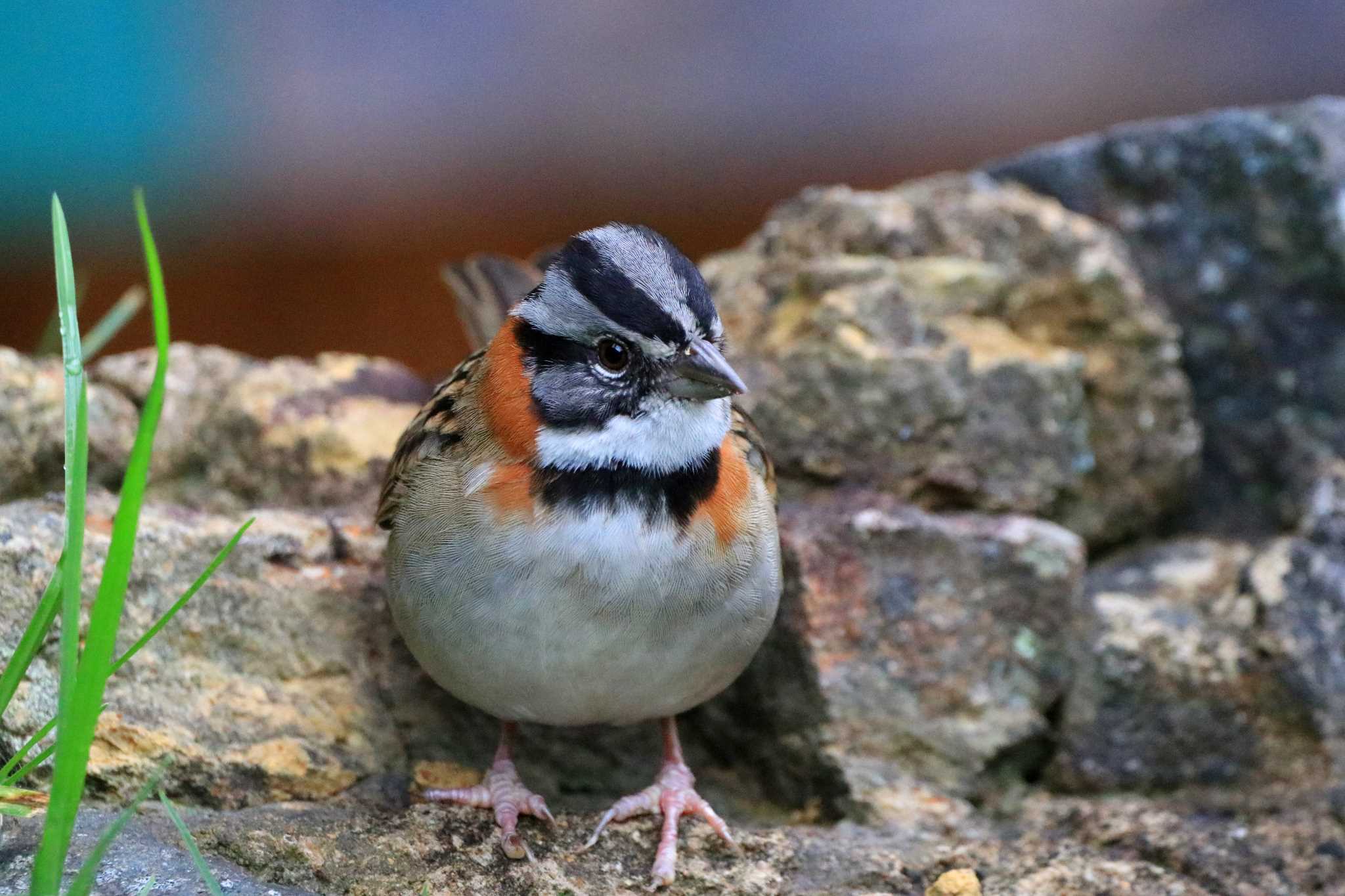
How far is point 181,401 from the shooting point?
4457 millimetres

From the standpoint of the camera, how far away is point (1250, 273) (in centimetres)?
456

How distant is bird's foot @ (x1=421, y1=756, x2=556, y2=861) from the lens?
3154 millimetres

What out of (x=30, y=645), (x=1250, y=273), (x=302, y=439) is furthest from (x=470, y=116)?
(x=30, y=645)

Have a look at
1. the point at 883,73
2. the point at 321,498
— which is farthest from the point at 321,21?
the point at 321,498

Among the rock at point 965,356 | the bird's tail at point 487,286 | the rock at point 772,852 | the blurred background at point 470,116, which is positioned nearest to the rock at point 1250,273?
the rock at point 965,356

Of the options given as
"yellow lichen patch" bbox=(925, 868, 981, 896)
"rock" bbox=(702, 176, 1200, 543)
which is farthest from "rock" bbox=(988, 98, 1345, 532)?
"yellow lichen patch" bbox=(925, 868, 981, 896)

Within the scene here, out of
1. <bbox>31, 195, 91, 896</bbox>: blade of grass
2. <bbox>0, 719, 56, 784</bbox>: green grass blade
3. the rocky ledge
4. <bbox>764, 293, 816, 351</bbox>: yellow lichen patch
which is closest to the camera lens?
<bbox>31, 195, 91, 896</bbox>: blade of grass

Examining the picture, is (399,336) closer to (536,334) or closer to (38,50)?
(38,50)

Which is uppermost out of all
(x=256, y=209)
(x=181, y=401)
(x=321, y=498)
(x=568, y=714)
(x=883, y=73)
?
Result: (x=883, y=73)

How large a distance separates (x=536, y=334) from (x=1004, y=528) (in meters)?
1.65

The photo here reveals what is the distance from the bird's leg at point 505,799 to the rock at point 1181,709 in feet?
5.25

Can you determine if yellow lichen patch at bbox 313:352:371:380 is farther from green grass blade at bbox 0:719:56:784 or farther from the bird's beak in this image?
green grass blade at bbox 0:719:56:784

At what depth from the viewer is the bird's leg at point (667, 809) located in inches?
124

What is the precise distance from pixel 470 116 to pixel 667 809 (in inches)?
219
